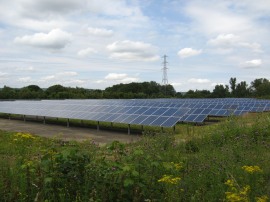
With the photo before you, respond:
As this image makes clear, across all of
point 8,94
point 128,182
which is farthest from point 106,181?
point 8,94

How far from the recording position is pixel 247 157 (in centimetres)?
691

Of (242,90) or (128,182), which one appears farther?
(242,90)

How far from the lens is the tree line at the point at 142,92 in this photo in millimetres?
64438

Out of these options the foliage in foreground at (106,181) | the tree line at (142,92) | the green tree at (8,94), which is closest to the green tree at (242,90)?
the tree line at (142,92)

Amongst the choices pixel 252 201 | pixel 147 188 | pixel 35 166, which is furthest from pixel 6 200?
pixel 252 201

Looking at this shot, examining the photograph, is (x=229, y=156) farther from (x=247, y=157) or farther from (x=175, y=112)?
(x=175, y=112)

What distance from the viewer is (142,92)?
270 feet

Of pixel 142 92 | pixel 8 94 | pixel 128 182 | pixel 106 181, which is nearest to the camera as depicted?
pixel 128 182

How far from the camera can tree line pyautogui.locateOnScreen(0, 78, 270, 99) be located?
6444 cm

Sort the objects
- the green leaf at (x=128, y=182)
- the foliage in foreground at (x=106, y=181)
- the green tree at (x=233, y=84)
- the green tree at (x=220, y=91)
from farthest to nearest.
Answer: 1. the green tree at (x=233, y=84)
2. the green tree at (x=220, y=91)
3. the foliage in foreground at (x=106, y=181)
4. the green leaf at (x=128, y=182)

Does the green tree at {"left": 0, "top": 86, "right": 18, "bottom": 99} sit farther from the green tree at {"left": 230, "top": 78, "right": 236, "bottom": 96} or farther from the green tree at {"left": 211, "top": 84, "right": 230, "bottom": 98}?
the green tree at {"left": 230, "top": 78, "right": 236, "bottom": 96}

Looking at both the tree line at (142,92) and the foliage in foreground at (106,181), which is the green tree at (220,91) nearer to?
the tree line at (142,92)

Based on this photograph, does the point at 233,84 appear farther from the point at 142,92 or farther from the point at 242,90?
the point at 142,92

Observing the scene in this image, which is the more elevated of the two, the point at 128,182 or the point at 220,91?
the point at 220,91
